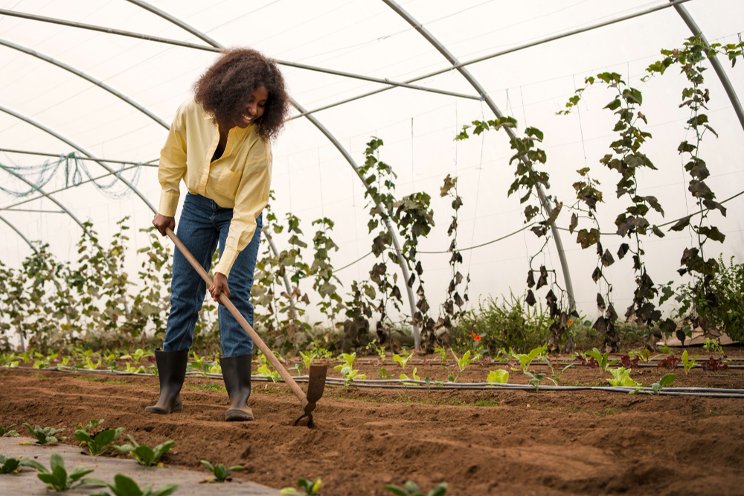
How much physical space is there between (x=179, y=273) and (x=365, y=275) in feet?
15.5

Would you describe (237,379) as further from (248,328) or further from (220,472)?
(220,472)

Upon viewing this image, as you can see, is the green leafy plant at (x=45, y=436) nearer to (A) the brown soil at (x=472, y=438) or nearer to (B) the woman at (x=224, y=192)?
(A) the brown soil at (x=472, y=438)

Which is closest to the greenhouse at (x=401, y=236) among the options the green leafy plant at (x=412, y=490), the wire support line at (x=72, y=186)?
the green leafy plant at (x=412, y=490)

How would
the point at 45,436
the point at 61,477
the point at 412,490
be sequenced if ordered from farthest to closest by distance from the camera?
the point at 45,436 → the point at 61,477 → the point at 412,490

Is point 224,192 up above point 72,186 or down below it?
below

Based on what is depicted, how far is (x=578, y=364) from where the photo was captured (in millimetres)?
4340

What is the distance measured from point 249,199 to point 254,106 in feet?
1.22

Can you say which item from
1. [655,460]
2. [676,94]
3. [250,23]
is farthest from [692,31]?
[655,460]

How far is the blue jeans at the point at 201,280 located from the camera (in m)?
3.13

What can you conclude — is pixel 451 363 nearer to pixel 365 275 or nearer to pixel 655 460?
pixel 365 275

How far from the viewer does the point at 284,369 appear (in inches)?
117

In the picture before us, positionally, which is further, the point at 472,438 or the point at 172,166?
the point at 172,166

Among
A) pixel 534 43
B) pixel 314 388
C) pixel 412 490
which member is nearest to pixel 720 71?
pixel 534 43

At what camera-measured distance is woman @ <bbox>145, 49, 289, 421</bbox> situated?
2957 mm
